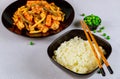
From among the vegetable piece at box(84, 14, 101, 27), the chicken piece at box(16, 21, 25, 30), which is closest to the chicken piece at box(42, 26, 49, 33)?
the chicken piece at box(16, 21, 25, 30)

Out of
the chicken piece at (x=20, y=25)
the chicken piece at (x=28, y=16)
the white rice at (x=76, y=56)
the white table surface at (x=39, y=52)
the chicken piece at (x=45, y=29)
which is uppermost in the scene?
the chicken piece at (x=28, y=16)

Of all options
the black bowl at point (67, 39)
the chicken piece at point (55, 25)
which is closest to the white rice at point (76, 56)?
the black bowl at point (67, 39)

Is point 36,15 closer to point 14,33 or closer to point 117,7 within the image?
point 14,33

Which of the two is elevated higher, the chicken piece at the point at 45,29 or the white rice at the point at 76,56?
the chicken piece at the point at 45,29

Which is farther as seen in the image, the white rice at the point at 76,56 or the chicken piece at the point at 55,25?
the chicken piece at the point at 55,25

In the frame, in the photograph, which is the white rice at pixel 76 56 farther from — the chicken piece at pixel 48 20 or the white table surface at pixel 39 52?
the chicken piece at pixel 48 20

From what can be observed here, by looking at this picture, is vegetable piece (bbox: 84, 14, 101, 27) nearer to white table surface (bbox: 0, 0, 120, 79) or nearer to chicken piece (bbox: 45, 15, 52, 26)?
white table surface (bbox: 0, 0, 120, 79)

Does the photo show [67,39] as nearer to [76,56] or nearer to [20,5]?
[76,56]
